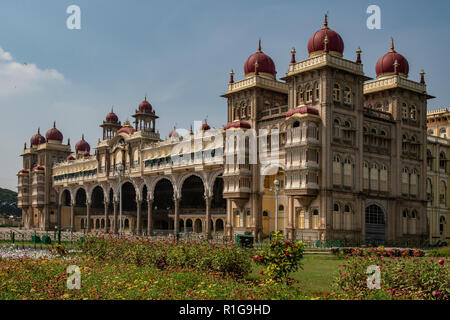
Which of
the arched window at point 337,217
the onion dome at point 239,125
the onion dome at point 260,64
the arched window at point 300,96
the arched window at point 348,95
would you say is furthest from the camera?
the onion dome at point 260,64

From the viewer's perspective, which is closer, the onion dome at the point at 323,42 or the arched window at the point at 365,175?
the onion dome at the point at 323,42

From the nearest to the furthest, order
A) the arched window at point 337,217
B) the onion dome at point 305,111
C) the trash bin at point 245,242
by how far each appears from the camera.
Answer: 1. the trash bin at point 245,242
2. the onion dome at point 305,111
3. the arched window at point 337,217

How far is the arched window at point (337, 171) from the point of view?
43406 mm

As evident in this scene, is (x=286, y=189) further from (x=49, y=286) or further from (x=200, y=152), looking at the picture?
(x=49, y=286)

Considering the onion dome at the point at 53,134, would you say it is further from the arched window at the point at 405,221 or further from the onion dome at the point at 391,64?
the arched window at the point at 405,221

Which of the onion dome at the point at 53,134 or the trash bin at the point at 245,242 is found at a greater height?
the onion dome at the point at 53,134

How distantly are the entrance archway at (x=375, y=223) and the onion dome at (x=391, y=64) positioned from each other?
13639 mm

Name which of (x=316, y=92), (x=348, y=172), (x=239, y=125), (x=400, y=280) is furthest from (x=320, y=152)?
(x=400, y=280)

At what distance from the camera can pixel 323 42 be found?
4431 centimetres

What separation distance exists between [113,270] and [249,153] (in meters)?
31.6

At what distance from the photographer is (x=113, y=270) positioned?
61.2 feet

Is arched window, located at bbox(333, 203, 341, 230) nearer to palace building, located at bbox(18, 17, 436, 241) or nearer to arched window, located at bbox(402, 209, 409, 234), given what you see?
palace building, located at bbox(18, 17, 436, 241)

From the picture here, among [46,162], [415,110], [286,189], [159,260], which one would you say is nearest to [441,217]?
[415,110]

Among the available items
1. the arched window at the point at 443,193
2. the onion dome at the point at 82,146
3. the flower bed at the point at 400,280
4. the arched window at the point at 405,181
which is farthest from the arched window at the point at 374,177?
the onion dome at the point at 82,146
